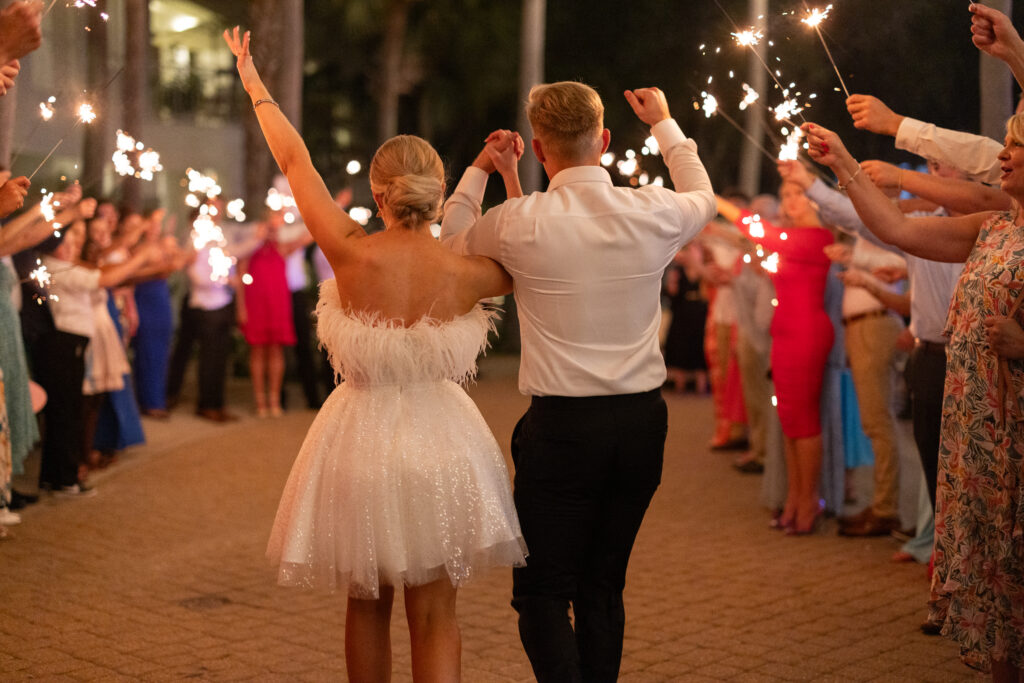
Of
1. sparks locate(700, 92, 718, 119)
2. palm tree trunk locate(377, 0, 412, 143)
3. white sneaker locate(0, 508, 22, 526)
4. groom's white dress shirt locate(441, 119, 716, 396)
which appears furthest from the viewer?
palm tree trunk locate(377, 0, 412, 143)

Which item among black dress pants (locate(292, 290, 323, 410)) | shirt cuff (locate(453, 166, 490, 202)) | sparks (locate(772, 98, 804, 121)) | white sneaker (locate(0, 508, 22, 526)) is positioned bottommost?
white sneaker (locate(0, 508, 22, 526))

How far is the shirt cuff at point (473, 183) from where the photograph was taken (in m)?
3.92

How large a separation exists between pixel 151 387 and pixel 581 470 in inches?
372

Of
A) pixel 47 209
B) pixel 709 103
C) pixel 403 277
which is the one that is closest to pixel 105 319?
pixel 47 209

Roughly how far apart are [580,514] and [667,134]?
142 cm

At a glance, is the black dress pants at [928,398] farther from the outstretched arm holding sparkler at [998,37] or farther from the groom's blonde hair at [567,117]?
the groom's blonde hair at [567,117]

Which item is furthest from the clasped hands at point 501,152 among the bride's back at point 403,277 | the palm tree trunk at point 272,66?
the palm tree trunk at point 272,66

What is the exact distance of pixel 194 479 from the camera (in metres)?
9.39

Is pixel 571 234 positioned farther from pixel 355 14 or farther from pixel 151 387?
pixel 355 14

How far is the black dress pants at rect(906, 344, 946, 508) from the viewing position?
562 centimetres

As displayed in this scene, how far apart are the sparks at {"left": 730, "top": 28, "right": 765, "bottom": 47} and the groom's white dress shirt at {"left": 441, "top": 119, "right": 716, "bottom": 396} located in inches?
62.4

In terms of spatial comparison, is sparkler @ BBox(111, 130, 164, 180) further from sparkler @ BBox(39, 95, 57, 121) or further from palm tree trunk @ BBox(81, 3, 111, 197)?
sparkler @ BBox(39, 95, 57, 121)

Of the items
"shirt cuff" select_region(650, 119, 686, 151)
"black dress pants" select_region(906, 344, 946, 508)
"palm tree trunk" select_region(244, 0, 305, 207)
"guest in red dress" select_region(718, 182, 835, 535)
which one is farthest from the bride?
"palm tree trunk" select_region(244, 0, 305, 207)

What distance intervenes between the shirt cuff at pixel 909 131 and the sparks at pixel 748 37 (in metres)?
0.76
